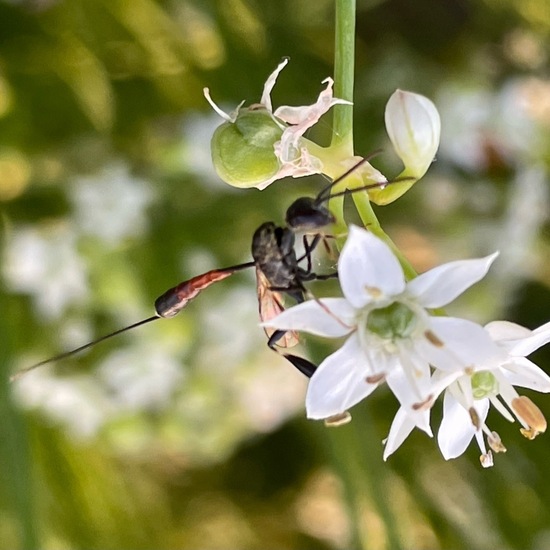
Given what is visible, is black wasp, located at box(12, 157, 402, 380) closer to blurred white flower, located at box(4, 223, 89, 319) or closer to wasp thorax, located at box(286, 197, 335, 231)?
wasp thorax, located at box(286, 197, 335, 231)

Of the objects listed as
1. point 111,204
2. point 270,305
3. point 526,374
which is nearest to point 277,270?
point 270,305

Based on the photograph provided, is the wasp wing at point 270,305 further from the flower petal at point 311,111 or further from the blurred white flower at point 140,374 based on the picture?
the blurred white flower at point 140,374

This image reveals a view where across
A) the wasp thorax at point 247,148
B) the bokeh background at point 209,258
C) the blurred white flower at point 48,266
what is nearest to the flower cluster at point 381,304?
the wasp thorax at point 247,148

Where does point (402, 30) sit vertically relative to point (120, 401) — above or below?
above

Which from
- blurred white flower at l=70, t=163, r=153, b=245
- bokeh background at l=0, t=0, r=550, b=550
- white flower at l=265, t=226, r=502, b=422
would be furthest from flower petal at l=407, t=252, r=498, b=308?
blurred white flower at l=70, t=163, r=153, b=245

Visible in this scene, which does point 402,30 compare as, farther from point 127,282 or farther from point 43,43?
point 127,282

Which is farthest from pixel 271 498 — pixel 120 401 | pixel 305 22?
pixel 305 22

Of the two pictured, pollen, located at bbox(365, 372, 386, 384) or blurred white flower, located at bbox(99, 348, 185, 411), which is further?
blurred white flower, located at bbox(99, 348, 185, 411)

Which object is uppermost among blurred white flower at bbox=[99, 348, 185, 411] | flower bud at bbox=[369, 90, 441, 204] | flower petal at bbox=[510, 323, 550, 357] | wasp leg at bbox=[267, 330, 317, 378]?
blurred white flower at bbox=[99, 348, 185, 411]
